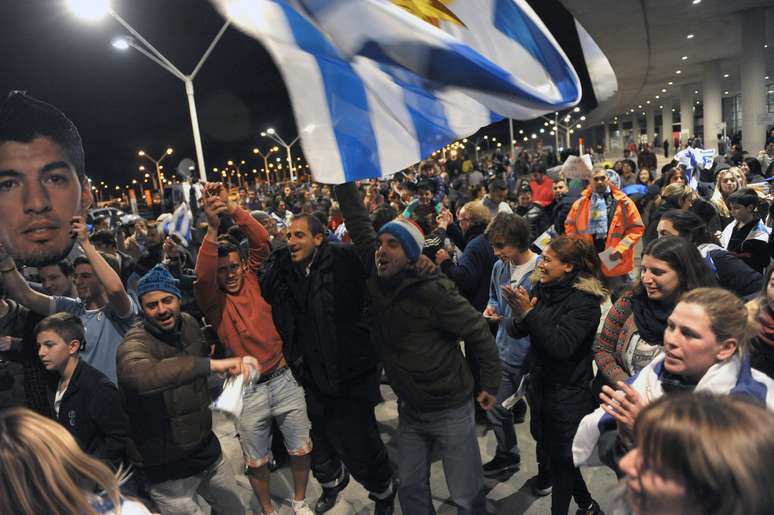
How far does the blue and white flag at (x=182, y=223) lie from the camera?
750 centimetres

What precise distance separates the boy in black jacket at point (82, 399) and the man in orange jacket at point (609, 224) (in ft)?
16.3

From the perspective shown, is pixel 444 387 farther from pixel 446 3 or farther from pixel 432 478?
pixel 446 3

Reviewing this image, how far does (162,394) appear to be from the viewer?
3.20 metres

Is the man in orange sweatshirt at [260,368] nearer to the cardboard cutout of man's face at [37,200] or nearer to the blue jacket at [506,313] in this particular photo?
the cardboard cutout of man's face at [37,200]

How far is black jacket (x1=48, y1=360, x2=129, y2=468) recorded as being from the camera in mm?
3119

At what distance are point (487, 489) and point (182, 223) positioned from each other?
17.7 ft

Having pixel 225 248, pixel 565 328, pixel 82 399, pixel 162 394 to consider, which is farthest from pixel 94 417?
pixel 565 328

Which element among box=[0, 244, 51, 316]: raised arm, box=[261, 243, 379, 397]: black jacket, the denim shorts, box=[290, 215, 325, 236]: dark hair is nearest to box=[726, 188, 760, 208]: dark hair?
box=[261, 243, 379, 397]: black jacket

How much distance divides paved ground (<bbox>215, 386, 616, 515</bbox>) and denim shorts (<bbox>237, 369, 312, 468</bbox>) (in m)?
0.55

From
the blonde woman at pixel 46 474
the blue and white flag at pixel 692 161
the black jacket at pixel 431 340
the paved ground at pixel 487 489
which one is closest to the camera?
the blonde woman at pixel 46 474

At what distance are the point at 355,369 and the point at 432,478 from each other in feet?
4.37

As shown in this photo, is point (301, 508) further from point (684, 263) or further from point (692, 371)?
point (684, 263)

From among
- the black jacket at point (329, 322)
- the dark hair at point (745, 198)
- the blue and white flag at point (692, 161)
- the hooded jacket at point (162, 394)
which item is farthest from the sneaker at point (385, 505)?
the blue and white flag at point (692, 161)

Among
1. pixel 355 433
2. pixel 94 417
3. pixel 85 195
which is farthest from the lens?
pixel 355 433
